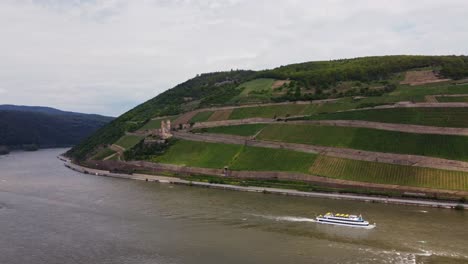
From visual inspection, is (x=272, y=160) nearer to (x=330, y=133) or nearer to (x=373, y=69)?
(x=330, y=133)

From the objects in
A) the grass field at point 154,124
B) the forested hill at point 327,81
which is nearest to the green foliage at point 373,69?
the forested hill at point 327,81

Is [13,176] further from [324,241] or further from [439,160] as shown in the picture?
[439,160]

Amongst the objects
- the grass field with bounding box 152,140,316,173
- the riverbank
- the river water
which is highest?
the grass field with bounding box 152,140,316,173

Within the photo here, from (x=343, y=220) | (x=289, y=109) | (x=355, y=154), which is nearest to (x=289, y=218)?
(x=343, y=220)

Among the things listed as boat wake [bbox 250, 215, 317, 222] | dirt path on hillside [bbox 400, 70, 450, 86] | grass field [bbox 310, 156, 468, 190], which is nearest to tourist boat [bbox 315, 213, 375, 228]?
boat wake [bbox 250, 215, 317, 222]

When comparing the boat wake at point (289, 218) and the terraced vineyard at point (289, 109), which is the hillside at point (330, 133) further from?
the boat wake at point (289, 218)

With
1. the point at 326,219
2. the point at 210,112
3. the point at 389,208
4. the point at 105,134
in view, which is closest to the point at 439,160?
the point at 389,208

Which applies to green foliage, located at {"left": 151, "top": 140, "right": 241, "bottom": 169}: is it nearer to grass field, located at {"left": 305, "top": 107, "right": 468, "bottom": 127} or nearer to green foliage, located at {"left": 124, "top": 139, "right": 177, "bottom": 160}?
green foliage, located at {"left": 124, "top": 139, "right": 177, "bottom": 160}
